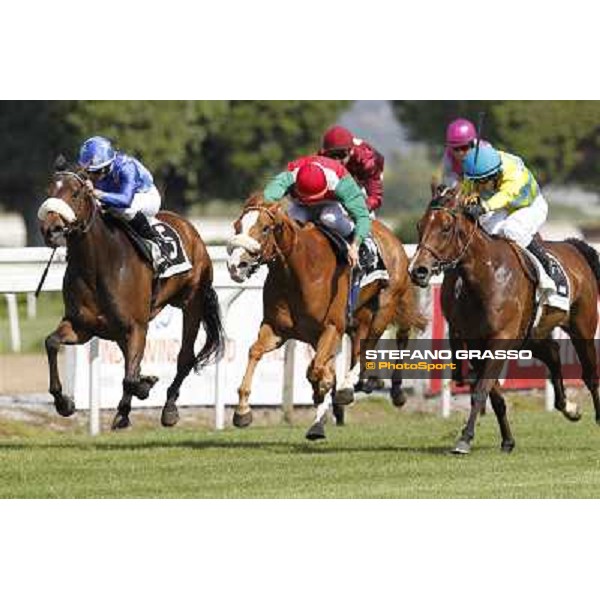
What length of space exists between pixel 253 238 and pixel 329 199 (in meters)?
1.28

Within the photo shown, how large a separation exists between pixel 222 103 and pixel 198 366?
103ft

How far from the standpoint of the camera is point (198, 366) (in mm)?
13500

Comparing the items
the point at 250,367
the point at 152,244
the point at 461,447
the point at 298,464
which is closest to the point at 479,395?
the point at 461,447

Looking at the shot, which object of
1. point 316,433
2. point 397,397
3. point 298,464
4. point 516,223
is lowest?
point 397,397

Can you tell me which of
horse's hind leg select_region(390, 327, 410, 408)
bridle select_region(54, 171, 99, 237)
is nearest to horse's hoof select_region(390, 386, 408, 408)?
horse's hind leg select_region(390, 327, 410, 408)

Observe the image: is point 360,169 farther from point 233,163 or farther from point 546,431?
point 233,163

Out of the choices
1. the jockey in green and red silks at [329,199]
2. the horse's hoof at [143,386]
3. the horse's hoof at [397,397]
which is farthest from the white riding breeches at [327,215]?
the horse's hoof at [397,397]

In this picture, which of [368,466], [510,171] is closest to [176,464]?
[368,466]

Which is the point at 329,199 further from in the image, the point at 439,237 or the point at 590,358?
the point at 590,358

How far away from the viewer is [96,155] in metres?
12.1

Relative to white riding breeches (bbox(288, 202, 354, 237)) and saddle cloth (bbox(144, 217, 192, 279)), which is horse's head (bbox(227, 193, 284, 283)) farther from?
saddle cloth (bbox(144, 217, 192, 279))

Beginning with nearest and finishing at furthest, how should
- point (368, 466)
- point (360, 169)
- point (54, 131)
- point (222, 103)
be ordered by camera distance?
1. point (368, 466)
2. point (360, 169)
3. point (54, 131)
4. point (222, 103)

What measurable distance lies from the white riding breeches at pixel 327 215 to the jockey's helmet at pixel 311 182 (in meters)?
0.08

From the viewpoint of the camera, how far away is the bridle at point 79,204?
38.2ft
